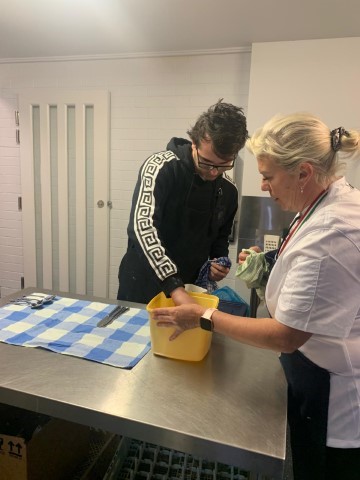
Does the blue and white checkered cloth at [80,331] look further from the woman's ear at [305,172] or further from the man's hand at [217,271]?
the woman's ear at [305,172]

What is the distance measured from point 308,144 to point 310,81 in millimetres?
2032

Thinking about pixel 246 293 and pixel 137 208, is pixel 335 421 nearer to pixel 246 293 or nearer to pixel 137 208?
pixel 137 208

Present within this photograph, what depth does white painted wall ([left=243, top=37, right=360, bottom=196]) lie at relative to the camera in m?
2.56

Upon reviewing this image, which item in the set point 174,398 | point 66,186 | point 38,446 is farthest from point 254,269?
Result: point 66,186

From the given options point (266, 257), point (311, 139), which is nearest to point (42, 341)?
point (266, 257)

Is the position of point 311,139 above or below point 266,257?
above

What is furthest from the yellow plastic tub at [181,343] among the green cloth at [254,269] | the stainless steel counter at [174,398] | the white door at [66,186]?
the white door at [66,186]

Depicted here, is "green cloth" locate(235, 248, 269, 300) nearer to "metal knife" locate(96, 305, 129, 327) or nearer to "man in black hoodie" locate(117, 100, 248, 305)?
"man in black hoodie" locate(117, 100, 248, 305)

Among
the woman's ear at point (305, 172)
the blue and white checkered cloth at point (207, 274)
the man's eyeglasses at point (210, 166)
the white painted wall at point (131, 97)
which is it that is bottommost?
the blue and white checkered cloth at point (207, 274)

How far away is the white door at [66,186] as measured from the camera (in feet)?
10.9

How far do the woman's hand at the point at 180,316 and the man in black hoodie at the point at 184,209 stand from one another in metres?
0.14

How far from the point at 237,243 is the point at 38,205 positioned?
208 centimetres

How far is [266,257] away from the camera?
1399mm

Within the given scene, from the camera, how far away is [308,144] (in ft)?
3.07
